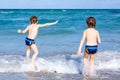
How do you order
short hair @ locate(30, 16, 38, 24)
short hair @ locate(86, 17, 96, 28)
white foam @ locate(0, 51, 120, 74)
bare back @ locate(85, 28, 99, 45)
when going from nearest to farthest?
short hair @ locate(86, 17, 96, 28) → bare back @ locate(85, 28, 99, 45) → short hair @ locate(30, 16, 38, 24) → white foam @ locate(0, 51, 120, 74)

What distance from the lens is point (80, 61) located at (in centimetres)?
975

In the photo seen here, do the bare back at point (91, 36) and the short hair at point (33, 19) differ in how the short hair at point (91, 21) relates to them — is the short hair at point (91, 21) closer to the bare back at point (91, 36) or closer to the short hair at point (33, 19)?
the bare back at point (91, 36)

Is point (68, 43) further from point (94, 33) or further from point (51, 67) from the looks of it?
point (94, 33)

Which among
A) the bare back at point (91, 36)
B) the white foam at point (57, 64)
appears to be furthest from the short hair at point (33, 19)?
the bare back at point (91, 36)

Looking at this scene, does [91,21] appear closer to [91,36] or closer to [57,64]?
[91,36]

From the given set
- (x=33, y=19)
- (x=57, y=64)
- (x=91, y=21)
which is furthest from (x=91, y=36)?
(x=57, y=64)

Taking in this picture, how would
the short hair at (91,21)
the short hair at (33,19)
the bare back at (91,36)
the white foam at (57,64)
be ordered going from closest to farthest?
the short hair at (91,21) < the bare back at (91,36) < the short hair at (33,19) < the white foam at (57,64)

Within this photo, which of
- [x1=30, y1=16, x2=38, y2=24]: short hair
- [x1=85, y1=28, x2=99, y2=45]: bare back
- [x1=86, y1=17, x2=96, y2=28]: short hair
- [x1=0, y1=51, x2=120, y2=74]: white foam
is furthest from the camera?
[x1=0, y1=51, x2=120, y2=74]: white foam

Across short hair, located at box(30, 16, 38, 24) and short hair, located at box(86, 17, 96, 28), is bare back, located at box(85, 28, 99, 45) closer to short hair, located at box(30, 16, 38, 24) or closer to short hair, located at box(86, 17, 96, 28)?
short hair, located at box(86, 17, 96, 28)

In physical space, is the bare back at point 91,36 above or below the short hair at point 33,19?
below

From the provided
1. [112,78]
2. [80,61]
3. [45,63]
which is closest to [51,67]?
[45,63]

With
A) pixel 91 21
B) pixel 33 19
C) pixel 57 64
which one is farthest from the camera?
pixel 57 64

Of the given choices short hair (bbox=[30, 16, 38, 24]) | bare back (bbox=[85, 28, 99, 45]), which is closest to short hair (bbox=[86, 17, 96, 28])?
bare back (bbox=[85, 28, 99, 45])

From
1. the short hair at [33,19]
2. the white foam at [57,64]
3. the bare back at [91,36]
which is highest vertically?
the short hair at [33,19]
